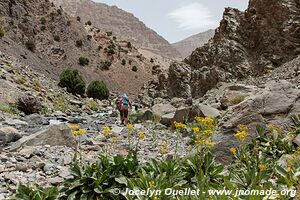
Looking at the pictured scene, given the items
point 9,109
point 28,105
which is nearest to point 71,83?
point 28,105

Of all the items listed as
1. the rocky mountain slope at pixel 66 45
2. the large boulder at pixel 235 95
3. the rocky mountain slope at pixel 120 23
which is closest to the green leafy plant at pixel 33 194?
the large boulder at pixel 235 95

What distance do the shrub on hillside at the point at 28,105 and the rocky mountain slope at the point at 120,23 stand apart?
5448 inches

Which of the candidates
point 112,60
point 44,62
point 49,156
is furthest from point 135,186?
point 112,60

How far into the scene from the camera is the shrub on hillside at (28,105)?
2164 centimetres

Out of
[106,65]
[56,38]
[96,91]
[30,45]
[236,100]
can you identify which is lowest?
[96,91]

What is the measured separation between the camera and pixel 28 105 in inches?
872

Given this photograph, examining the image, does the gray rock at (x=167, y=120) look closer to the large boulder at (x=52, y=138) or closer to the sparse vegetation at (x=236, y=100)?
the sparse vegetation at (x=236, y=100)

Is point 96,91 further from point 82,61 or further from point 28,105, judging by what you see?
point 28,105

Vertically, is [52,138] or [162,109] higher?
[52,138]

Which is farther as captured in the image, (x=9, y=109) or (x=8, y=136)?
(x=9, y=109)

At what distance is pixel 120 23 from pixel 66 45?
11475cm

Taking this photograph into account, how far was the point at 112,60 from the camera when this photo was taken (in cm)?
7581

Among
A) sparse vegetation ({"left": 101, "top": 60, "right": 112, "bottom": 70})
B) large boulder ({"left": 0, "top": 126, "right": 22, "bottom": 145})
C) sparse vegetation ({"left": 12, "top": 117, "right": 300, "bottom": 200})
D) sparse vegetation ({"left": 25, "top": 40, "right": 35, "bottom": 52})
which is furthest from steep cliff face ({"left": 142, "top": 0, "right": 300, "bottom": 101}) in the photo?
sparse vegetation ({"left": 101, "top": 60, "right": 112, "bottom": 70})

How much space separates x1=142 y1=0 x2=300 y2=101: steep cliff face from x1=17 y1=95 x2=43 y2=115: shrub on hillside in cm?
1557
